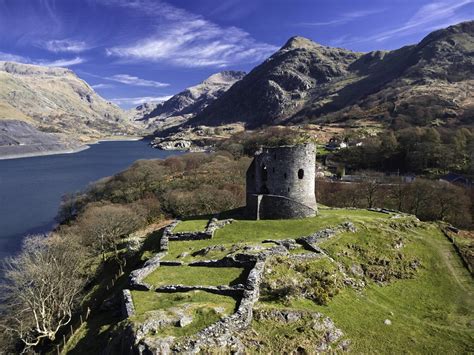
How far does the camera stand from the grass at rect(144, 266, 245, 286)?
84.1 ft

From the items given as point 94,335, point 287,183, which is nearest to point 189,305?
point 94,335

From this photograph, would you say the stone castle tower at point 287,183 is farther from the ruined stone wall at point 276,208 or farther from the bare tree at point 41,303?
the bare tree at point 41,303

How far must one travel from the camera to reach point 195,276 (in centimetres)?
2658

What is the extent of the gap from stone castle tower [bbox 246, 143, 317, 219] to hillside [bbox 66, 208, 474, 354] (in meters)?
1.76

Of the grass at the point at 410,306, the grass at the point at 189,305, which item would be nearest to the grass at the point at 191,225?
the grass at the point at 189,305

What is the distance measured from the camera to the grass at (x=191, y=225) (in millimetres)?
37031

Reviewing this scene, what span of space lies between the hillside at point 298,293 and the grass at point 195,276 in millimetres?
78

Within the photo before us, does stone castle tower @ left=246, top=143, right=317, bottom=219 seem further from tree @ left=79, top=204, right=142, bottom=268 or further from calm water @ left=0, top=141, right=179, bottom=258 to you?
calm water @ left=0, top=141, right=179, bottom=258

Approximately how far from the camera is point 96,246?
5172cm

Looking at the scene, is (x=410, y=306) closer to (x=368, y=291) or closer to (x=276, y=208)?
(x=368, y=291)

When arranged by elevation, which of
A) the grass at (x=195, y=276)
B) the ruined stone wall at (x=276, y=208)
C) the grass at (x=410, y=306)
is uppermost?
the ruined stone wall at (x=276, y=208)

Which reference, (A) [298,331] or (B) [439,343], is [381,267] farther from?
(A) [298,331]

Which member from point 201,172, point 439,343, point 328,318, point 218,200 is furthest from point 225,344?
point 201,172

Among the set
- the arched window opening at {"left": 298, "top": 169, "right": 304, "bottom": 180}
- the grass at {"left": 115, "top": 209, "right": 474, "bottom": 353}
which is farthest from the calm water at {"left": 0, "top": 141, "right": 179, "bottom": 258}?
the arched window opening at {"left": 298, "top": 169, "right": 304, "bottom": 180}
